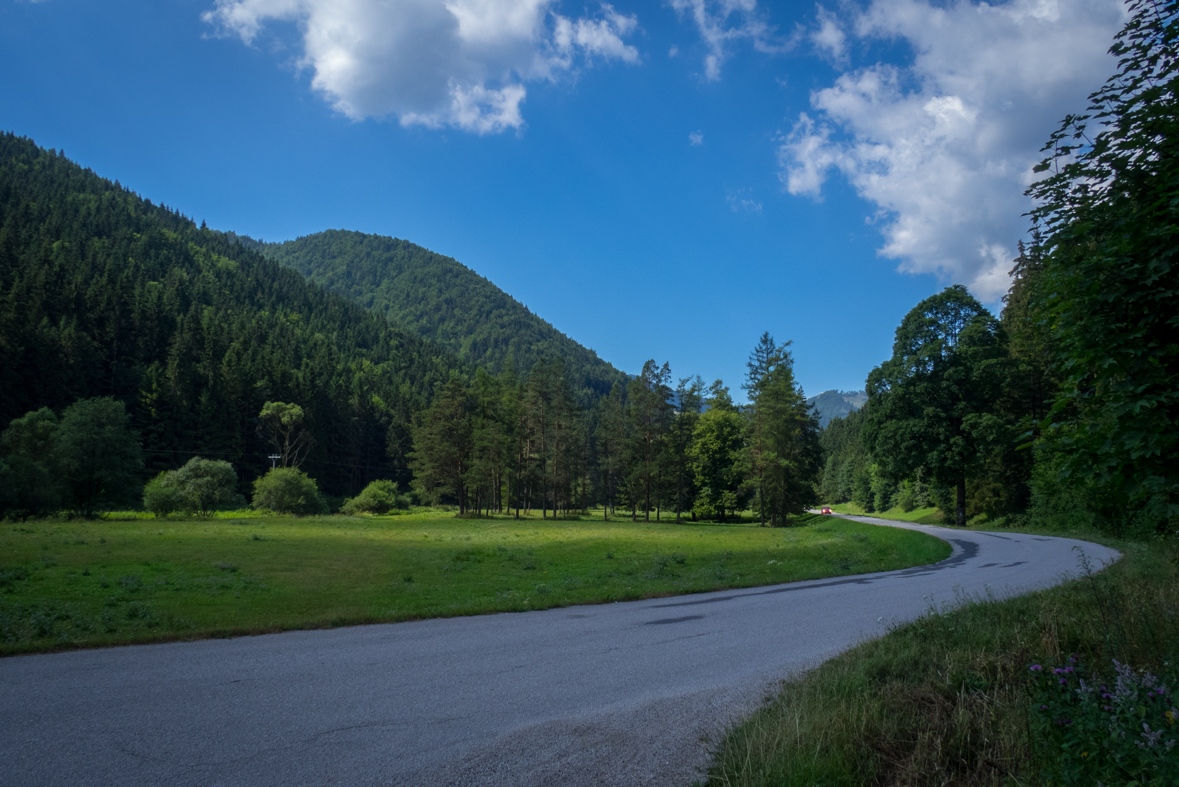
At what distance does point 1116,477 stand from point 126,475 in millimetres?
64711

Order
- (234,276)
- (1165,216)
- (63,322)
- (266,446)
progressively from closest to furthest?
(1165,216) < (63,322) < (266,446) < (234,276)

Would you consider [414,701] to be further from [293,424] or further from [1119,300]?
[293,424]

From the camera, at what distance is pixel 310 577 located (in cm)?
1748

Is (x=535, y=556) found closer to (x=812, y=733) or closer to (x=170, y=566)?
(x=170, y=566)

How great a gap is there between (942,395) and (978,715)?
124 feet

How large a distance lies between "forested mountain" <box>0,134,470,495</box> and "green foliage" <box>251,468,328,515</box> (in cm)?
2484

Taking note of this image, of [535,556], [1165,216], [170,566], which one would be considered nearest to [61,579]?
[170,566]

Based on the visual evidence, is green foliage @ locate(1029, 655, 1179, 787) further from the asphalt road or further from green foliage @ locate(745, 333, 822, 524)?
green foliage @ locate(745, 333, 822, 524)

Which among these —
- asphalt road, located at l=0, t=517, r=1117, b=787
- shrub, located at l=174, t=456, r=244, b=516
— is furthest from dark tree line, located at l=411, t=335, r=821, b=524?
asphalt road, located at l=0, t=517, r=1117, b=787

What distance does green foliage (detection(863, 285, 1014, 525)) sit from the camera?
116 feet

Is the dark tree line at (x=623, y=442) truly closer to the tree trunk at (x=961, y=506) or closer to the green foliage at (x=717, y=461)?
the green foliage at (x=717, y=461)

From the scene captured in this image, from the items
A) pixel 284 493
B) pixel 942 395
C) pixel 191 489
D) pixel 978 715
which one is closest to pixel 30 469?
pixel 191 489

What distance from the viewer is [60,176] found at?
17225 centimetres

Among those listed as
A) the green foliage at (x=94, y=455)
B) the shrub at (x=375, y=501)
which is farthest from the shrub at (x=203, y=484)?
the shrub at (x=375, y=501)
